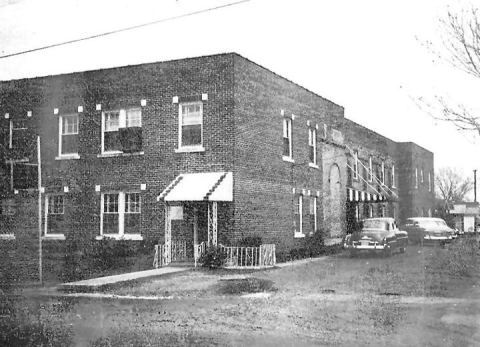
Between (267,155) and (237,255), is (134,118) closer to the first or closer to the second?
(267,155)

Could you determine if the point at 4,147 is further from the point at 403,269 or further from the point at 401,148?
the point at 401,148

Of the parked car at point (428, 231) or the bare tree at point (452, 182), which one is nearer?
the parked car at point (428, 231)

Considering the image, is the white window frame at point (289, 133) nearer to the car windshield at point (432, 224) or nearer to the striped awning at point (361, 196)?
the striped awning at point (361, 196)

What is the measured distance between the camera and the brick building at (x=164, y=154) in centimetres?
2089

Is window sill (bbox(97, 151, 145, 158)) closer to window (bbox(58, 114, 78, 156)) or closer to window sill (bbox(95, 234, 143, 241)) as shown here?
window (bbox(58, 114, 78, 156))

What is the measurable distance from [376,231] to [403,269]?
16.1 feet

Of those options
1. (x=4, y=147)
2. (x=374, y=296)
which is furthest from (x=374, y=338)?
(x=4, y=147)

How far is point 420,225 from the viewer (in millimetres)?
30719

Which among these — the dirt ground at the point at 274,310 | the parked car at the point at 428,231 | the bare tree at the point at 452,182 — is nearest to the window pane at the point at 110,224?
the dirt ground at the point at 274,310

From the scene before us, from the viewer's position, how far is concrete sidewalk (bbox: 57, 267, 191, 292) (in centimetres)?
1491

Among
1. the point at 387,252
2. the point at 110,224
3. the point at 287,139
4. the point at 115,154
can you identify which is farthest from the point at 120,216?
the point at 387,252

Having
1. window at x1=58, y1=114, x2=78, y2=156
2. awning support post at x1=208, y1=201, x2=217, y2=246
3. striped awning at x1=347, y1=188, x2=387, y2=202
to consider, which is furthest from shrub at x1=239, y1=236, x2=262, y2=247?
striped awning at x1=347, y1=188, x2=387, y2=202

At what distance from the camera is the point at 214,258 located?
1930 centimetres

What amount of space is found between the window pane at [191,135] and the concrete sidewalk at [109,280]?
4906 millimetres
